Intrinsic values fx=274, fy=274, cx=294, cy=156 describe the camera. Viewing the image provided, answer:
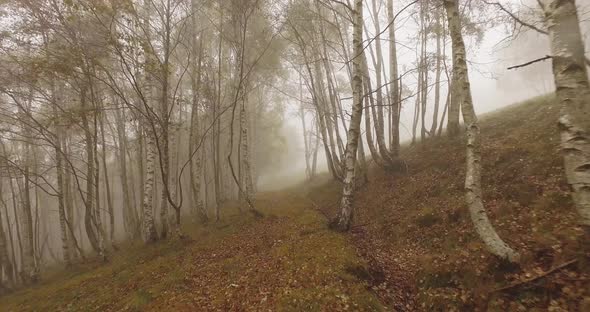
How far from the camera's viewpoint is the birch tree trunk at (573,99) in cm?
329

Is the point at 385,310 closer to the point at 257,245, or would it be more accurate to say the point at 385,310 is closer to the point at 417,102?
the point at 257,245

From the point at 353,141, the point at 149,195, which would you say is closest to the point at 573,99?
the point at 353,141

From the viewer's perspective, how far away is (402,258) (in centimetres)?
716

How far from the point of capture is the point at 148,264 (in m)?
8.86

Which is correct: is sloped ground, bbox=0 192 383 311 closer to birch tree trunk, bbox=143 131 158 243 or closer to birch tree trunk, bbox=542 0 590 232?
birch tree trunk, bbox=143 131 158 243

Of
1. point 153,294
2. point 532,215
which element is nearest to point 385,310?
point 532,215

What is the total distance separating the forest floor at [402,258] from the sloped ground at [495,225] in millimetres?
27

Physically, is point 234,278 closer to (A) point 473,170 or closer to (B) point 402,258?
(B) point 402,258

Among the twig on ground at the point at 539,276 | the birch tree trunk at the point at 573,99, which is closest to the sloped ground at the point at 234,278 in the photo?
the twig on ground at the point at 539,276

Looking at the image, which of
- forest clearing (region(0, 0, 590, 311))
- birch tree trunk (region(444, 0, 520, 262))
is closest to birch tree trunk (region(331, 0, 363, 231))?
forest clearing (region(0, 0, 590, 311))

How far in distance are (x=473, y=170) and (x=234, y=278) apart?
19.5 feet

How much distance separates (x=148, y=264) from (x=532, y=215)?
34.7 feet

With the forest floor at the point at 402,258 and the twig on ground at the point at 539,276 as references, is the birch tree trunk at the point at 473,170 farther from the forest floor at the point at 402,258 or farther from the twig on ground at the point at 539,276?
the twig on ground at the point at 539,276

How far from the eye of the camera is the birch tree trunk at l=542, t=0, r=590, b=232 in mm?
3287
